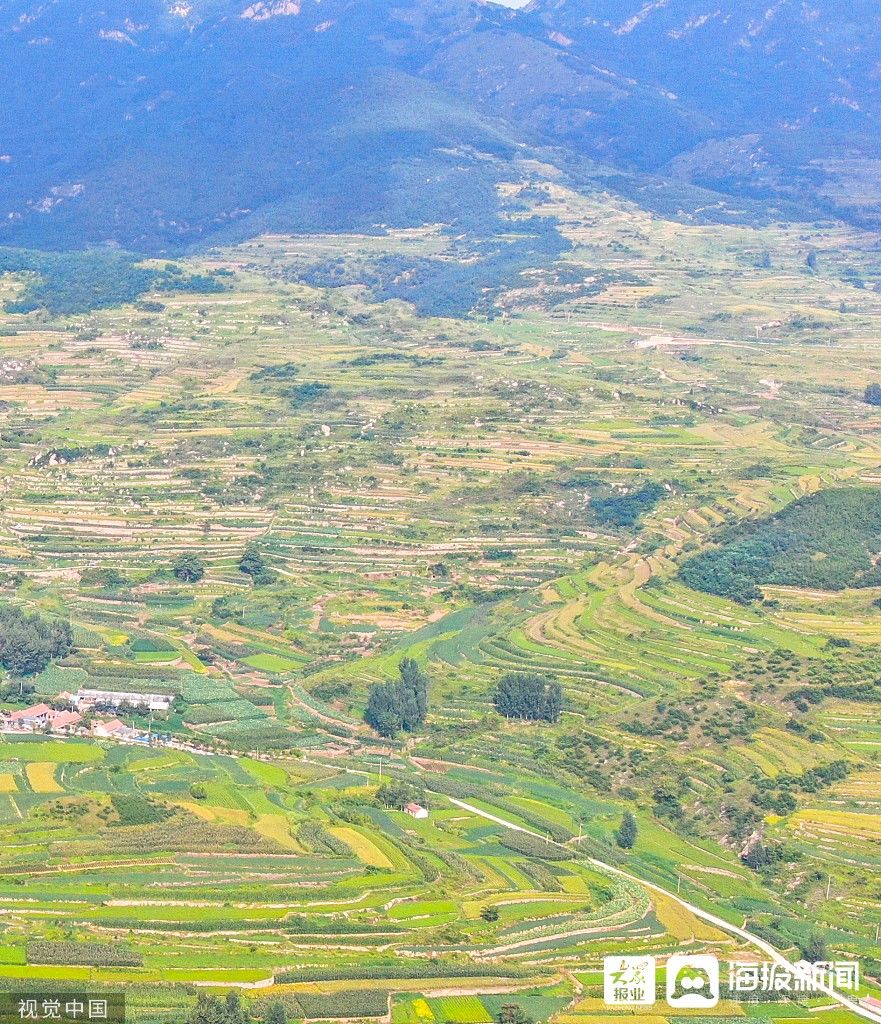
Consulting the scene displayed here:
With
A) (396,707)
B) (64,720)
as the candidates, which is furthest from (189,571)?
(396,707)

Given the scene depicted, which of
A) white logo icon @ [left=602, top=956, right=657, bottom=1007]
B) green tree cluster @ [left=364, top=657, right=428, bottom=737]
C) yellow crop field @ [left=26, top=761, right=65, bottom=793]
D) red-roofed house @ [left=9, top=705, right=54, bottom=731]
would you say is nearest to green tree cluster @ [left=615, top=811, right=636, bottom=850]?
white logo icon @ [left=602, top=956, right=657, bottom=1007]

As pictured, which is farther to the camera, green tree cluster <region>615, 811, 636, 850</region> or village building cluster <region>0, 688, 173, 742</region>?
village building cluster <region>0, 688, 173, 742</region>

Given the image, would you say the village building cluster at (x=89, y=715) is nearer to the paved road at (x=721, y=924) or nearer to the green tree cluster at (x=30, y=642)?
the green tree cluster at (x=30, y=642)

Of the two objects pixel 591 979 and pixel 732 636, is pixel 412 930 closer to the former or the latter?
pixel 591 979

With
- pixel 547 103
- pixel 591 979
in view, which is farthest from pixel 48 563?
pixel 547 103

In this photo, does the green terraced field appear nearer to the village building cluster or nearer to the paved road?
the paved road
